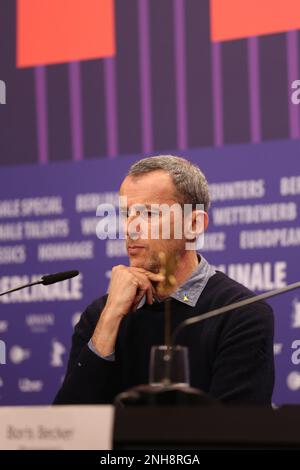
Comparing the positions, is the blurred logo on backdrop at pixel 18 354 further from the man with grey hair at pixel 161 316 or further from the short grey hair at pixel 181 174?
the short grey hair at pixel 181 174

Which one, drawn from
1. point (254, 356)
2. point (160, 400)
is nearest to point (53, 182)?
point (254, 356)

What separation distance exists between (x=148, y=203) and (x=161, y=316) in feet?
1.28

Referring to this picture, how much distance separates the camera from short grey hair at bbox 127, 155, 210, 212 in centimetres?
313

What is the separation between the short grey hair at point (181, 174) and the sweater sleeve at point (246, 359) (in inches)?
19.1

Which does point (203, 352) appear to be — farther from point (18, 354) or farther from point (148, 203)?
point (18, 354)

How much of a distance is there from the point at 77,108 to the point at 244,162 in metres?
0.83

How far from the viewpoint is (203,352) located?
2.91 m

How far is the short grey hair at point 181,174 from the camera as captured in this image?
123 inches

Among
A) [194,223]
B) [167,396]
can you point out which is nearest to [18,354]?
[194,223]

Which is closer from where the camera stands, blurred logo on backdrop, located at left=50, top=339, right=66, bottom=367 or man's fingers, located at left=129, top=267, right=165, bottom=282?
man's fingers, located at left=129, top=267, right=165, bottom=282

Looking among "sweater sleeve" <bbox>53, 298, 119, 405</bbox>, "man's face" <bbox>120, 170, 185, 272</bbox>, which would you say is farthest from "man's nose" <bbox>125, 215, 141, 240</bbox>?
"sweater sleeve" <bbox>53, 298, 119, 405</bbox>

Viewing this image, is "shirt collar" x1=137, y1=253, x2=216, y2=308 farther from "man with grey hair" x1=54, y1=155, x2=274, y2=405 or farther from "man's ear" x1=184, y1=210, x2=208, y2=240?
"man's ear" x1=184, y1=210, x2=208, y2=240

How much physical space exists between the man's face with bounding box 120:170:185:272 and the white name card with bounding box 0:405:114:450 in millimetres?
1284

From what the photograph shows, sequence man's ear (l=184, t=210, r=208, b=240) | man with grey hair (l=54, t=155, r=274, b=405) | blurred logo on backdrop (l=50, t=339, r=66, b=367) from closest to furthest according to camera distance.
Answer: man with grey hair (l=54, t=155, r=274, b=405), man's ear (l=184, t=210, r=208, b=240), blurred logo on backdrop (l=50, t=339, r=66, b=367)
